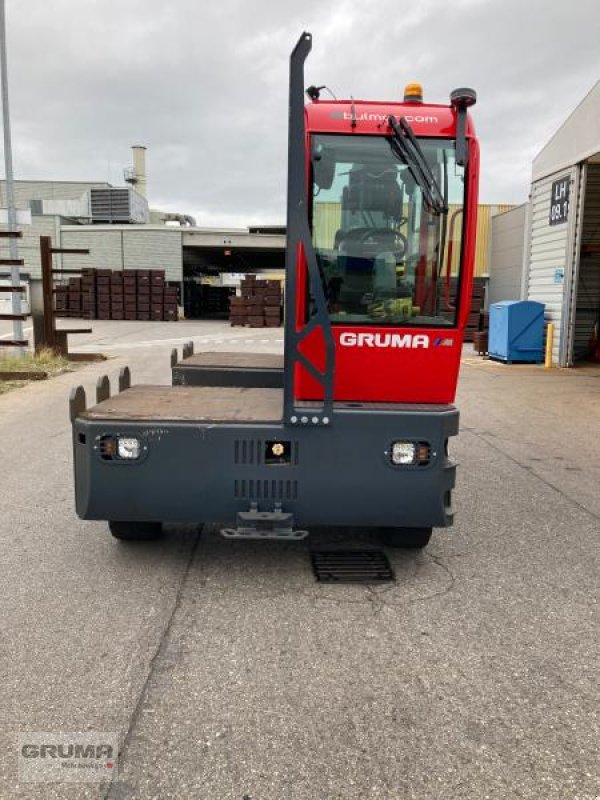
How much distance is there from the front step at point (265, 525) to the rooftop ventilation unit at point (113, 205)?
4753cm

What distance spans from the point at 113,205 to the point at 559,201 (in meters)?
38.9

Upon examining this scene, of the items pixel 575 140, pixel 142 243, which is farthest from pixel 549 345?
pixel 142 243

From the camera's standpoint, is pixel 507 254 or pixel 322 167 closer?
pixel 322 167

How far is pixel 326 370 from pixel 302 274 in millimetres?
623

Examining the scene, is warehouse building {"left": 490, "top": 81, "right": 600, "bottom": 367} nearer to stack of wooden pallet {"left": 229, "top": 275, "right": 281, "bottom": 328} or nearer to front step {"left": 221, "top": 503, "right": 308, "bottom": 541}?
front step {"left": 221, "top": 503, "right": 308, "bottom": 541}

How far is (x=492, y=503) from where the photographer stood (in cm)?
573

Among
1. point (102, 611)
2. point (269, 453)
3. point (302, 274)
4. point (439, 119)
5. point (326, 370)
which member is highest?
point (439, 119)

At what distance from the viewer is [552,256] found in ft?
54.7

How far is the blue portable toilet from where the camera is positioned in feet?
54.8

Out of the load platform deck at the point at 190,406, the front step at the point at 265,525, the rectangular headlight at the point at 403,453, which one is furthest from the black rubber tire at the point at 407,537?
the load platform deck at the point at 190,406

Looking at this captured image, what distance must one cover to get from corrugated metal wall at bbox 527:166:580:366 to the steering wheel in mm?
13247

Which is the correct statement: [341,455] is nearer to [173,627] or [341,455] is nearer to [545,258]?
[173,627]

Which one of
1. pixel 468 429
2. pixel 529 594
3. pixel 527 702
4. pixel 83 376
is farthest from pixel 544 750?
pixel 83 376

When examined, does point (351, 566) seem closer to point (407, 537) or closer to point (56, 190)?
point (407, 537)
